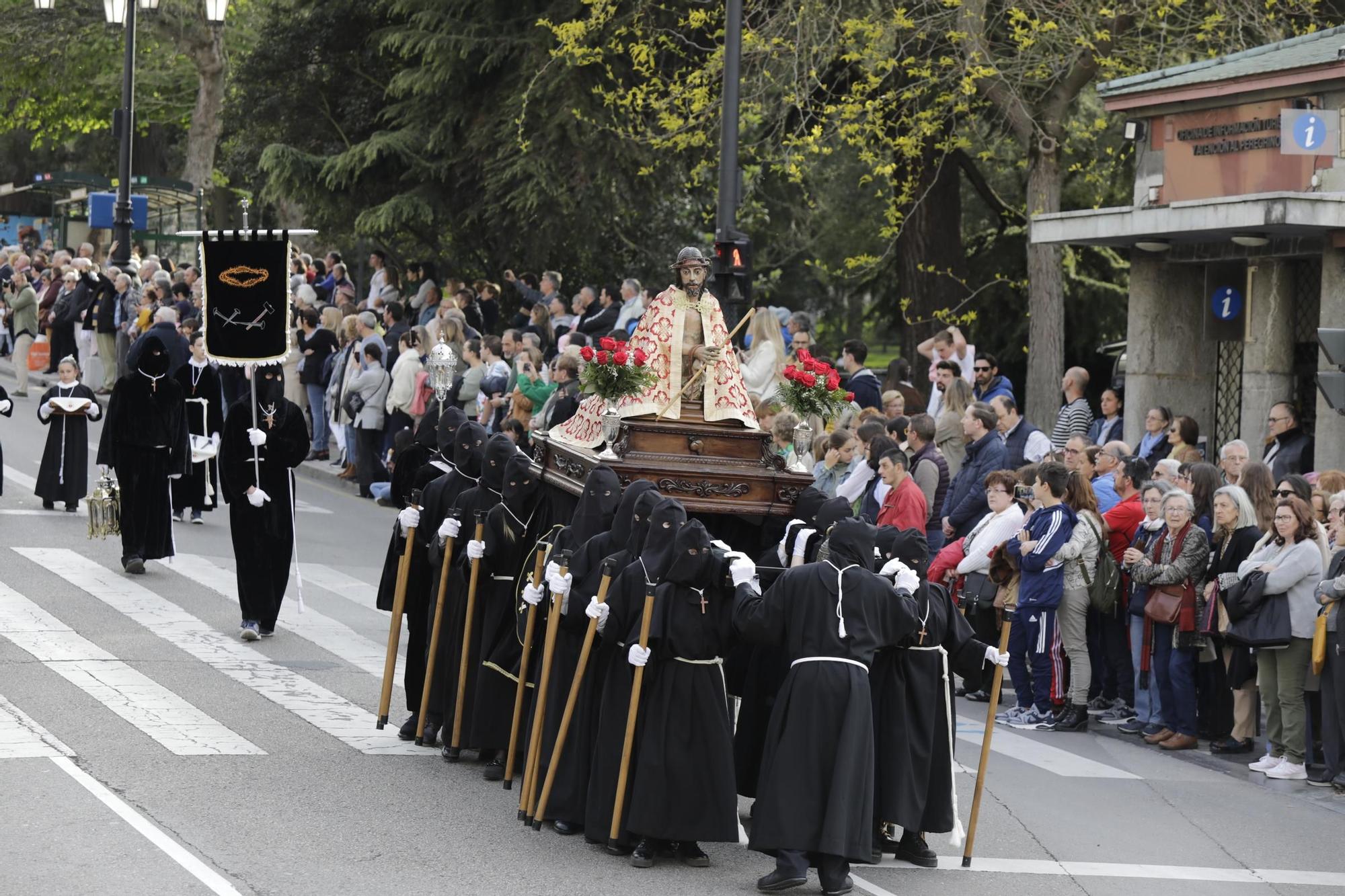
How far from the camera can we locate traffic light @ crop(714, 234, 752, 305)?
1742 centimetres

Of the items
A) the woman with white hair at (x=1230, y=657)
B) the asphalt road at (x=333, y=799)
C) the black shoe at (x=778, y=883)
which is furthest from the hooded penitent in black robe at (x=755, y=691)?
the woman with white hair at (x=1230, y=657)

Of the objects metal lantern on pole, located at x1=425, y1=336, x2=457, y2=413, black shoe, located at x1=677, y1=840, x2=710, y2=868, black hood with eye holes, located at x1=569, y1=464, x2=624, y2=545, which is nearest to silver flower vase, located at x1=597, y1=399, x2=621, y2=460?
black hood with eye holes, located at x1=569, y1=464, x2=624, y2=545

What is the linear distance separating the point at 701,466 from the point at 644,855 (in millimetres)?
2918

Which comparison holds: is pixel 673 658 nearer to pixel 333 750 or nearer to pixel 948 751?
pixel 948 751

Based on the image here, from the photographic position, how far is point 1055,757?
12.0 m

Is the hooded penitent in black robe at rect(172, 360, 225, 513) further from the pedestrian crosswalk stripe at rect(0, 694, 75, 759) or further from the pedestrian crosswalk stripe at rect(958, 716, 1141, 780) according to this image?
the pedestrian crosswalk stripe at rect(958, 716, 1141, 780)

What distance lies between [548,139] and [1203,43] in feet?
27.8

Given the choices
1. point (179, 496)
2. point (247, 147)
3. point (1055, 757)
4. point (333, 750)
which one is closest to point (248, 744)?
point (333, 750)

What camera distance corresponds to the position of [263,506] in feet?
45.6

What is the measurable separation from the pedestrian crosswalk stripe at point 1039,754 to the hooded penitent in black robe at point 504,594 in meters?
2.95

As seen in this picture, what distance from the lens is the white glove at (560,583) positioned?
9.49m

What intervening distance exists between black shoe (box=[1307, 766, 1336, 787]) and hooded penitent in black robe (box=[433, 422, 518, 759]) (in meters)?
5.02

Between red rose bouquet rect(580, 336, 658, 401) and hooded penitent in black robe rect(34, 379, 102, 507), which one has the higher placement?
red rose bouquet rect(580, 336, 658, 401)

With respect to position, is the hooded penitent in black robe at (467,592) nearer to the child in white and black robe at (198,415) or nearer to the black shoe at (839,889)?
the black shoe at (839,889)
